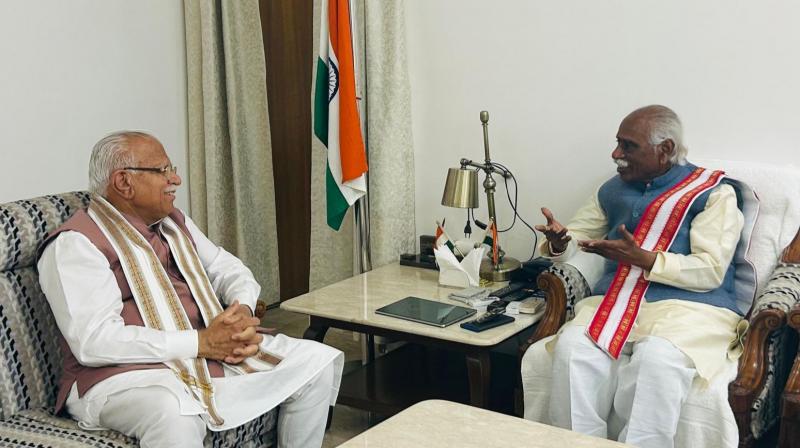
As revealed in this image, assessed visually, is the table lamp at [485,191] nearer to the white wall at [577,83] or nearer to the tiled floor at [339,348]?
the white wall at [577,83]

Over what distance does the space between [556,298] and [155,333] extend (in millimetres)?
1280

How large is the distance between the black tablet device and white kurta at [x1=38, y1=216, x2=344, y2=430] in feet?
1.85

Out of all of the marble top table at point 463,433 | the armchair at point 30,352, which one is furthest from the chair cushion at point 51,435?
the marble top table at point 463,433

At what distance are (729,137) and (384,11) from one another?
148 centimetres

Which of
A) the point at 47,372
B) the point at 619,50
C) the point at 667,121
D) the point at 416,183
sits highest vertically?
the point at 619,50

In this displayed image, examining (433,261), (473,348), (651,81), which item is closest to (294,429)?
(473,348)

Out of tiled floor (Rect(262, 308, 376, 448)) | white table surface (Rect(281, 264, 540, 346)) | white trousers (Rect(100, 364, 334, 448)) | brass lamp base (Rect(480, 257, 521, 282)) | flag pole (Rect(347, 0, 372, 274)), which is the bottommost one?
tiled floor (Rect(262, 308, 376, 448))

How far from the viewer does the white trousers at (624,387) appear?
8.08 ft

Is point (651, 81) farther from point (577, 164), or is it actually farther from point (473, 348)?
point (473, 348)

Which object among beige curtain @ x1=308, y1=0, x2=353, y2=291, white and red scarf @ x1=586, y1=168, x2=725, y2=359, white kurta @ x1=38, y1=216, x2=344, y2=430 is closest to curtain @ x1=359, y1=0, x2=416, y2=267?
beige curtain @ x1=308, y1=0, x2=353, y2=291

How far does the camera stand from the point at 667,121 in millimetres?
2861

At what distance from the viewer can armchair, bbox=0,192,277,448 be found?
7.42 ft

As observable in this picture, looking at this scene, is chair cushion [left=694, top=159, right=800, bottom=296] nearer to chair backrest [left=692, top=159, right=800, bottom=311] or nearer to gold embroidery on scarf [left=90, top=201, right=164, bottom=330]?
chair backrest [left=692, top=159, right=800, bottom=311]

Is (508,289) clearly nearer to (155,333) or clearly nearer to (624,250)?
(624,250)
